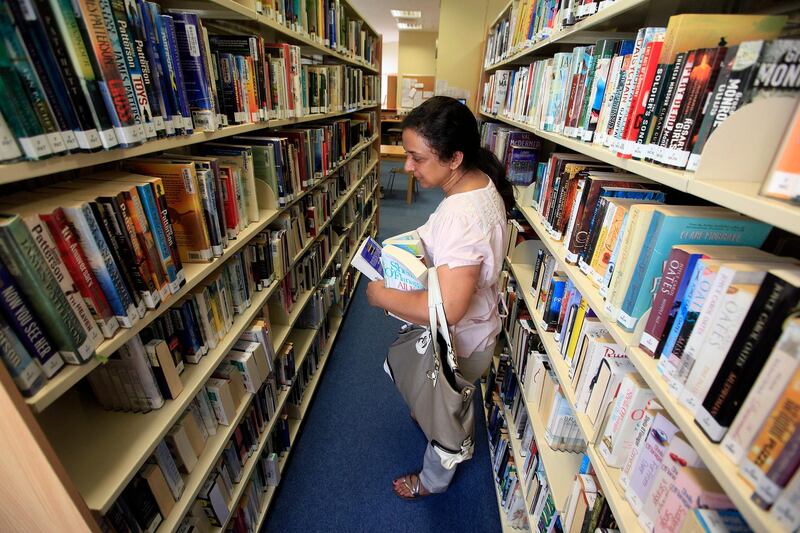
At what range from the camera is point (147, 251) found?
0.82 metres

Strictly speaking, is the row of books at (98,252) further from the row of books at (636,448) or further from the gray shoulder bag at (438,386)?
the row of books at (636,448)

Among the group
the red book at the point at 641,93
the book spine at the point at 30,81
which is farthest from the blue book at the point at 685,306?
the book spine at the point at 30,81

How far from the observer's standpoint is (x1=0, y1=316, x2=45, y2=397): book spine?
56 centimetres

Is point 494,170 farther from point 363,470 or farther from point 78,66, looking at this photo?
point 363,470

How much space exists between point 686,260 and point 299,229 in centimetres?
172

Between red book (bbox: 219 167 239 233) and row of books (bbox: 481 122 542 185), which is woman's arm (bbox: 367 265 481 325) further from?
row of books (bbox: 481 122 542 185)

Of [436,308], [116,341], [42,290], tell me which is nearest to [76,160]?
[42,290]

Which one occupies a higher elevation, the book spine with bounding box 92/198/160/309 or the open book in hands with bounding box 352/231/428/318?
the book spine with bounding box 92/198/160/309

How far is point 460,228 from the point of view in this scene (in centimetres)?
118

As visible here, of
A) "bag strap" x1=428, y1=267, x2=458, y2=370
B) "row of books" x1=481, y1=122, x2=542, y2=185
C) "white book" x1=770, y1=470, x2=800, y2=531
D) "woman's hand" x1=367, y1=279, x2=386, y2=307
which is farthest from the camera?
"row of books" x1=481, y1=122, x2=542, y2=185

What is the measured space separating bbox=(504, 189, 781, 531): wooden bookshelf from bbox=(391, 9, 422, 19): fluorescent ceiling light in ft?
28.9

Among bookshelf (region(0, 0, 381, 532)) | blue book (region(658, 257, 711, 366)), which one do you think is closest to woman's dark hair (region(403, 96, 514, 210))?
bookshelf (region(0, 0, 381, 532))

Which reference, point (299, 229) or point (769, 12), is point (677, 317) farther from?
point (299, 229)

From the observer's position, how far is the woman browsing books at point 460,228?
1173mm
